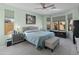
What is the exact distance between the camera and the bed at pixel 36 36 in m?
1.59

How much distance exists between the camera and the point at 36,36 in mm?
1595

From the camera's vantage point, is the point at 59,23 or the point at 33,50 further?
the point at 59,23

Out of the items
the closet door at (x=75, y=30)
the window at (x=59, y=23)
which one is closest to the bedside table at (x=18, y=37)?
the window at (x=59, y=23)

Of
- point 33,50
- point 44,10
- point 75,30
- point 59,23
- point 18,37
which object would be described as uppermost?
point 44,10

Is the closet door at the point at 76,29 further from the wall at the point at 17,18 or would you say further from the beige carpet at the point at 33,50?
the wall at the point at 17,18

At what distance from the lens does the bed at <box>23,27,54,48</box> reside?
1595 mm

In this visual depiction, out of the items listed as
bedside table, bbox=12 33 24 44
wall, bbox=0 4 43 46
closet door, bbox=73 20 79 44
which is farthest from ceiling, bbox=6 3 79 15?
bedside table, bbox=12 33 24 44

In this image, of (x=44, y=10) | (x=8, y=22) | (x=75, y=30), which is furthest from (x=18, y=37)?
(x=75, y=30)

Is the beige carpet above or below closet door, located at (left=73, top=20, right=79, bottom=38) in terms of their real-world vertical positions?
below

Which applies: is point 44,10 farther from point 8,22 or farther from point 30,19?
point 8,22

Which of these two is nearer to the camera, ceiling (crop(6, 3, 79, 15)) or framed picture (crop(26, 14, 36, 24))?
ceiling (crop(6, 3, 79, 15))

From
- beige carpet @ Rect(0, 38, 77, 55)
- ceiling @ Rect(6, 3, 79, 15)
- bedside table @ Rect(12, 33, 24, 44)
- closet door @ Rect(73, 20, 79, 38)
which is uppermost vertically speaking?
ceiling @ Rect(6, 3, 79, 15)

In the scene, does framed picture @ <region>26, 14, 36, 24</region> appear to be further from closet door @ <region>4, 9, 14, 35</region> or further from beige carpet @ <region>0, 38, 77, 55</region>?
beige carpet @ <region>0, 38, 77, 55</region>

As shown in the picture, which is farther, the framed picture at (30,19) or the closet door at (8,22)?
the framed picture at (30,19)
